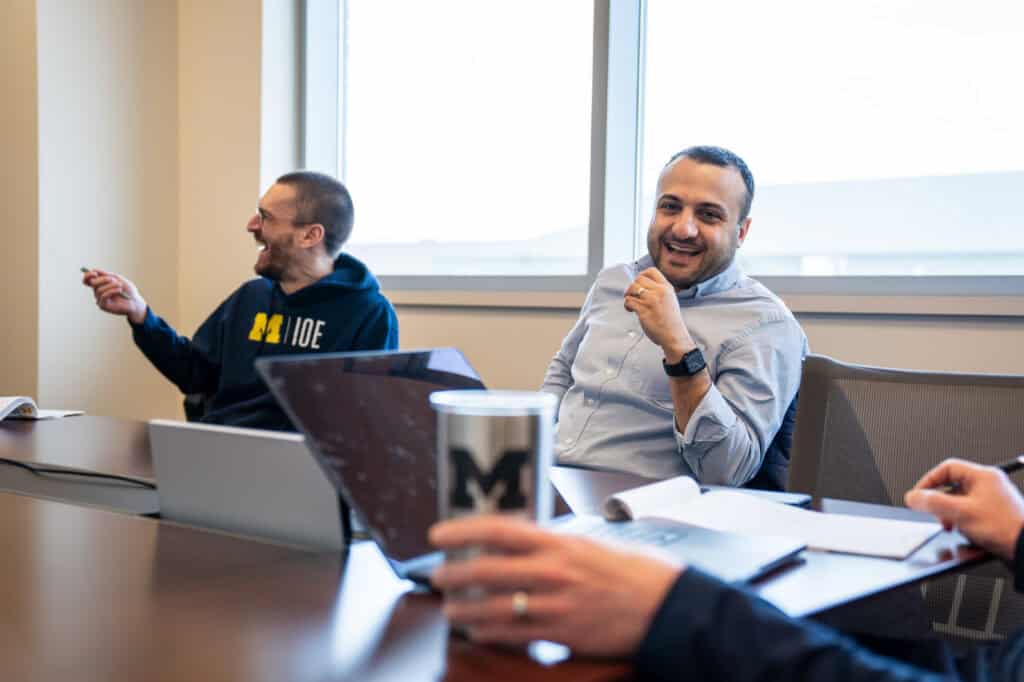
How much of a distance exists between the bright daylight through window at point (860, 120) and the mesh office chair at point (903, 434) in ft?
4.15

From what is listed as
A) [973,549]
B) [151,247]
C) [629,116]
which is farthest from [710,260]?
[151,247]

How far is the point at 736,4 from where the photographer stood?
116 inches

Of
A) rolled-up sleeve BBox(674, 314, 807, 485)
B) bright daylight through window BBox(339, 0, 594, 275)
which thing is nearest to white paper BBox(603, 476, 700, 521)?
rolled-up sleeve BBox(674, 314, 807, 485)

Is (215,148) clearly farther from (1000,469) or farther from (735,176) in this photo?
(1000,469)

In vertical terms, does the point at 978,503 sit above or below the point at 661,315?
below

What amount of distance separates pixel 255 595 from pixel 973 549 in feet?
2.36

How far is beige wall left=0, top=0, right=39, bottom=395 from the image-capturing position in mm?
3389

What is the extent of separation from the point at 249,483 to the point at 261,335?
1736 millimetres

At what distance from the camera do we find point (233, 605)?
2.56 feet

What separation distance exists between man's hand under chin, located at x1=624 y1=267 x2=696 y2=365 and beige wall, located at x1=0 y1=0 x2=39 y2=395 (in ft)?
7.78

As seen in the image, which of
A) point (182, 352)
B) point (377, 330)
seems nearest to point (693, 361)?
point (377, 330)

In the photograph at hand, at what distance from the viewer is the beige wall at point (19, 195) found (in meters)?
3.39

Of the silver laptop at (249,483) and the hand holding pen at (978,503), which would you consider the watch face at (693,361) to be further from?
the silver laptop at (249,483)

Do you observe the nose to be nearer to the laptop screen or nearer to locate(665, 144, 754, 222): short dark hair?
locate(665, 144, 754, 222): short dark hair
